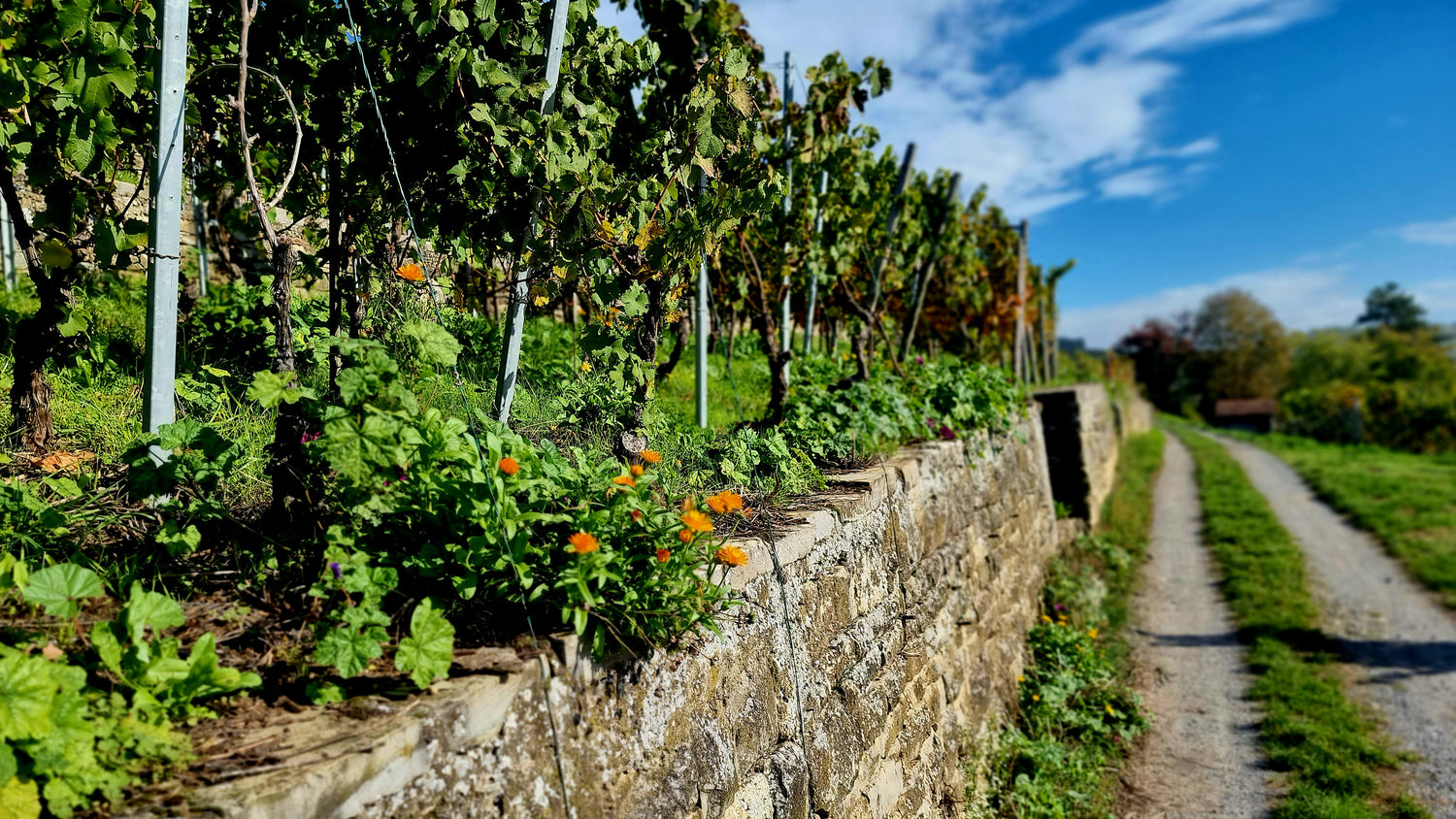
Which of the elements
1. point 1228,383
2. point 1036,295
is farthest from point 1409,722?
point 1228,383

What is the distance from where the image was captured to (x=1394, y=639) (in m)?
7.40

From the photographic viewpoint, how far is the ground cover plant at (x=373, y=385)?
1697 millimetres

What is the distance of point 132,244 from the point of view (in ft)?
7.85

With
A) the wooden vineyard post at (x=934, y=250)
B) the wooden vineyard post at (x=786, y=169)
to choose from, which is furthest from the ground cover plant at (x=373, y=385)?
the wooden vineyard post at (x=934, y=250)

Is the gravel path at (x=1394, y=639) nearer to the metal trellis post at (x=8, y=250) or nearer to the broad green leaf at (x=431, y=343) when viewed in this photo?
the broad green leaf at (x=431, y=343)

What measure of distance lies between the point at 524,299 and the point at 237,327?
2190mm

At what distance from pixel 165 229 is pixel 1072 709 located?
5.71 metres

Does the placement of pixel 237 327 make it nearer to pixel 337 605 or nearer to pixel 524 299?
pixel 524 299

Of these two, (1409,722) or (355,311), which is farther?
(1409,722)

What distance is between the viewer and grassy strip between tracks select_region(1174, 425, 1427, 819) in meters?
4.80

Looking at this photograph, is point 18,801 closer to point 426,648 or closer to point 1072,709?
point 426,648

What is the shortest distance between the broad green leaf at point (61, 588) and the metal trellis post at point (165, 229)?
0.50 meters

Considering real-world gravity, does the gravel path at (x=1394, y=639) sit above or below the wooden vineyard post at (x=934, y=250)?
below

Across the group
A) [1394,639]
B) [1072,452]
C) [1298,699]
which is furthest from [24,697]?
[1072,452]
